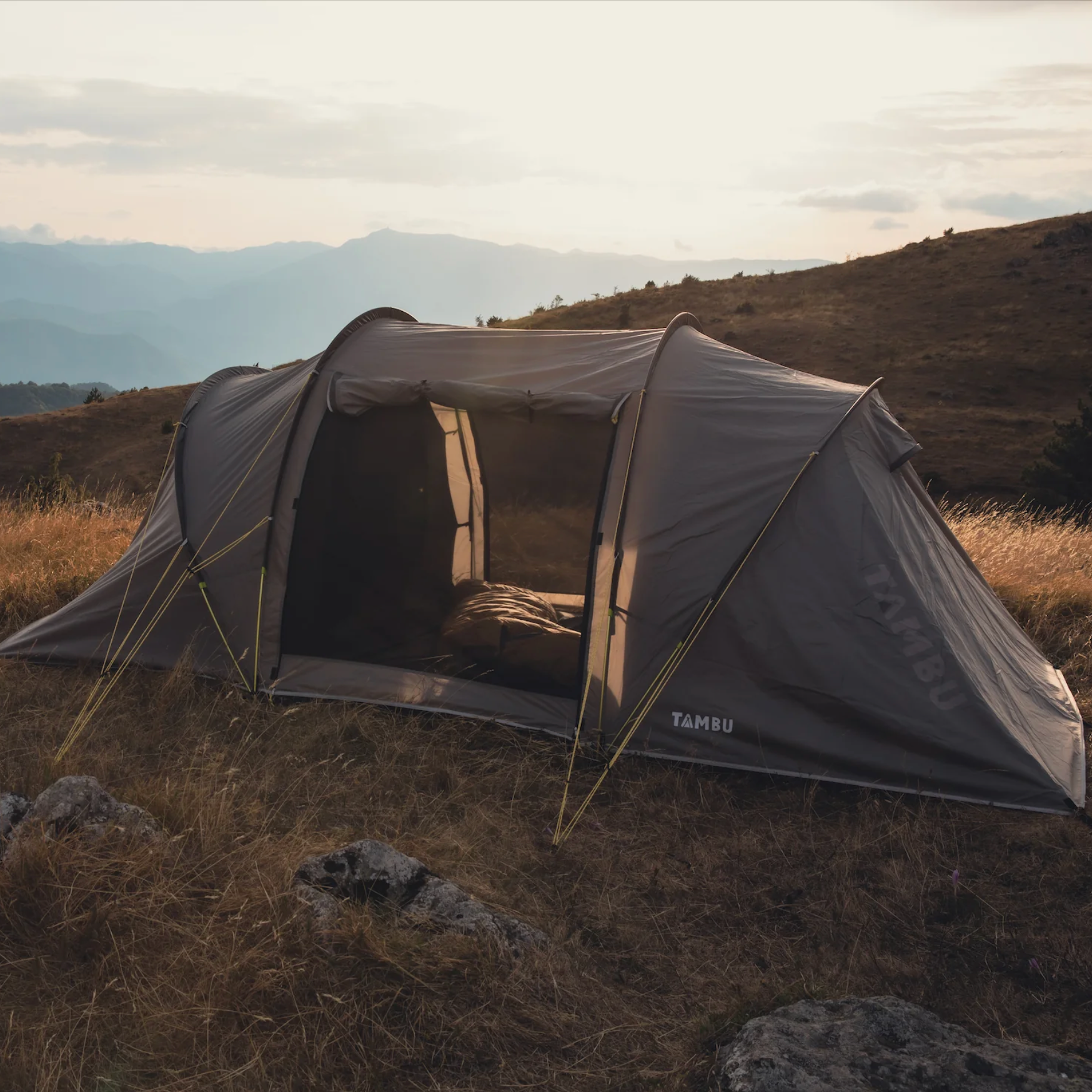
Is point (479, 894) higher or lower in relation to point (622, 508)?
lower

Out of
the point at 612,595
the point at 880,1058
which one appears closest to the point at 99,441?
the point at 612,595

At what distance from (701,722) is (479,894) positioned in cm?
157

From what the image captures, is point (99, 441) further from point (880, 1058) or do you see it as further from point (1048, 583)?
point (880, 1058)

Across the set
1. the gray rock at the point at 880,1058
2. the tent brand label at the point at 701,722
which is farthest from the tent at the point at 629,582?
Result: the gray rock at the point at 880,1058

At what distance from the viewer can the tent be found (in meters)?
4.64

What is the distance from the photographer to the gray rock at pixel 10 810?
354cm

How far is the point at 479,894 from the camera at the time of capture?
12.0 feet

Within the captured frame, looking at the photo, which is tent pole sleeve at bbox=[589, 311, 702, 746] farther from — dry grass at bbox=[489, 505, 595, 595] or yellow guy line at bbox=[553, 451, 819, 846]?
dry grass at bbox=[489, 505, 595, 595]

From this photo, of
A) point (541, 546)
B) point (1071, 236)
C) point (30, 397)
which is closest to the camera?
point (541, 546)

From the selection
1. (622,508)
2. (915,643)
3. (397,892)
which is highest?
(622,508)

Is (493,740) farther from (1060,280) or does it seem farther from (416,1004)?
(1060,280)

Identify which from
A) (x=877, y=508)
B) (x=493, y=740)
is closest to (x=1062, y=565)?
(x=877, y=508)

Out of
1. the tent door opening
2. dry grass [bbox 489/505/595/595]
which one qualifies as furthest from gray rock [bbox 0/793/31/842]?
dry grass [bbox 489/505/595/595]

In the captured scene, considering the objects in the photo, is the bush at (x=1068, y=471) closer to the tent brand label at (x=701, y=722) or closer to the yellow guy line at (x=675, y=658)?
the yellow guy line at (x=675, y=658)
